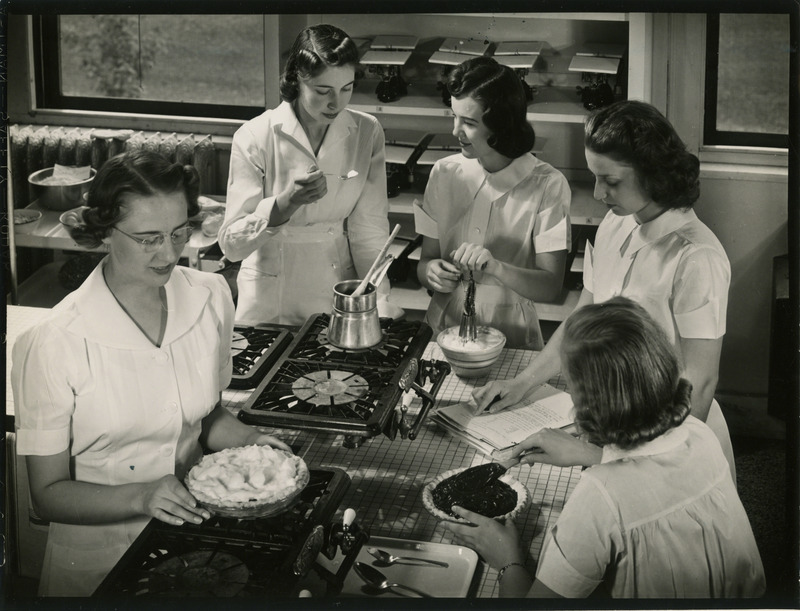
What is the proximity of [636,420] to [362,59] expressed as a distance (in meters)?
1.17

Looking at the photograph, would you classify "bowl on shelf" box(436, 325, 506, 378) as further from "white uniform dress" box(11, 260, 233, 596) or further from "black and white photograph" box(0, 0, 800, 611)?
"white uniform dress" box(11, 260, 233, 596)

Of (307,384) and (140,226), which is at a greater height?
(140,226)

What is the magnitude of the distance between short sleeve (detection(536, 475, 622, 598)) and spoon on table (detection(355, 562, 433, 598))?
0.94 feet

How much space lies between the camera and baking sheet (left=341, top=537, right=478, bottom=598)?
6.64 feet

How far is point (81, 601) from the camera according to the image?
217 cm

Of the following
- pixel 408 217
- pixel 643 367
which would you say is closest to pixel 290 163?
pixel 408 217

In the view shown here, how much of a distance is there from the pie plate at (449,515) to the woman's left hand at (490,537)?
26mm

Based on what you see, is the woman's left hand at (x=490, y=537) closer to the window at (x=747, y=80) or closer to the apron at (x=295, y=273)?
the apron at (x=295, y=273)

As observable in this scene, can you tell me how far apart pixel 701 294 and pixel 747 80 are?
506mm

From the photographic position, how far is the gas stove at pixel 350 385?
2.27m

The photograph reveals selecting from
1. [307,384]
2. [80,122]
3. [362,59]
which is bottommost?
[307,384]

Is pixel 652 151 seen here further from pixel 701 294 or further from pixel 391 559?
pixel 391 559

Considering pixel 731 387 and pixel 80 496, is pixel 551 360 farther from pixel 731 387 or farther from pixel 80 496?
pixel 80 496

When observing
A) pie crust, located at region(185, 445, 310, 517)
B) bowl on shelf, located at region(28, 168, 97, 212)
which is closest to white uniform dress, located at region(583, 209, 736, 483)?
pie crust, located at region(185, 445, 310, 517)
